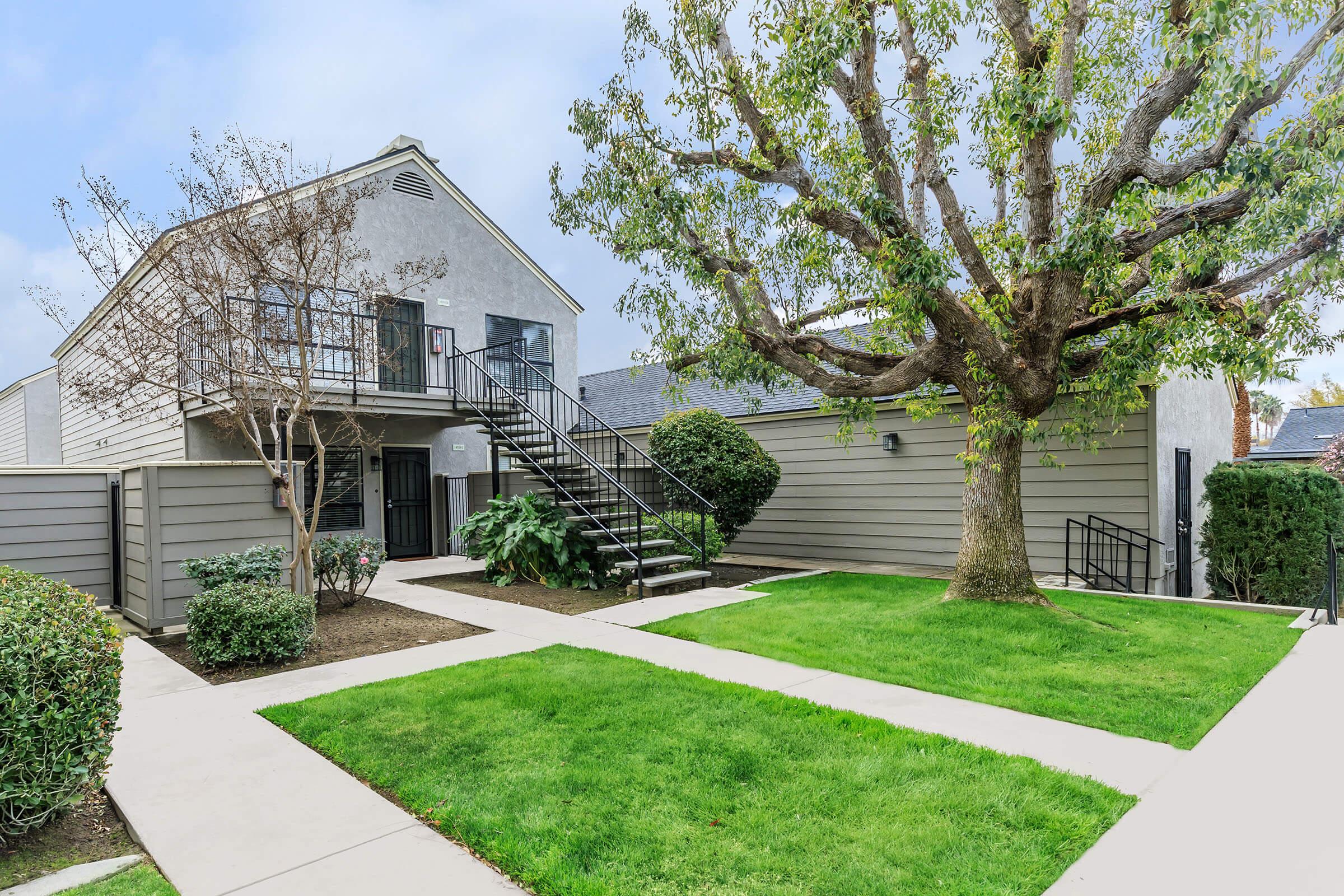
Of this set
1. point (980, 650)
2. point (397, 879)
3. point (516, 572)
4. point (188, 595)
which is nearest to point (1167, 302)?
point (980, 650)

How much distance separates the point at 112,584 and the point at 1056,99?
9.78 metres

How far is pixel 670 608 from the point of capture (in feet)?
23.3

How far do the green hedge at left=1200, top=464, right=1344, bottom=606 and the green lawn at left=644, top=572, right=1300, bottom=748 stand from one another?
7.04 ft

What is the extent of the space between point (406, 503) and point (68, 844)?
981 centimetres

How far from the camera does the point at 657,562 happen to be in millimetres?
8047

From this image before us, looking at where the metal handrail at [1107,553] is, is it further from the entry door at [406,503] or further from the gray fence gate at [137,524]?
the entry door at [406,503]

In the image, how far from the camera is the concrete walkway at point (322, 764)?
2461 mm

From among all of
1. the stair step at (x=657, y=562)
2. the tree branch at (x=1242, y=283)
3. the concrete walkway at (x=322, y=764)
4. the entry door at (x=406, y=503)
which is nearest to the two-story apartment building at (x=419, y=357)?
the entry door at (x=406, y=503)

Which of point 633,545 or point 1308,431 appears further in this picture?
point 1308,431

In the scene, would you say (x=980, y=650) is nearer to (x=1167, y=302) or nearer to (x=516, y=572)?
(x=1167, y=302)

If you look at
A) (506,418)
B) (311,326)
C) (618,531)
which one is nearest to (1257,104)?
(618,531)

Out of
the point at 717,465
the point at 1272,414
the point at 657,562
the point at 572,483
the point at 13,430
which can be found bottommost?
the point at 657,562

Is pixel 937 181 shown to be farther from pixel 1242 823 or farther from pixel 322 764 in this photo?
pixel 322 764

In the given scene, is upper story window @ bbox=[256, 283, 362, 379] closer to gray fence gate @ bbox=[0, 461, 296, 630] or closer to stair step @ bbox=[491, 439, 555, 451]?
gray fence gate @ bbox=[0, 461, 296, 630]
